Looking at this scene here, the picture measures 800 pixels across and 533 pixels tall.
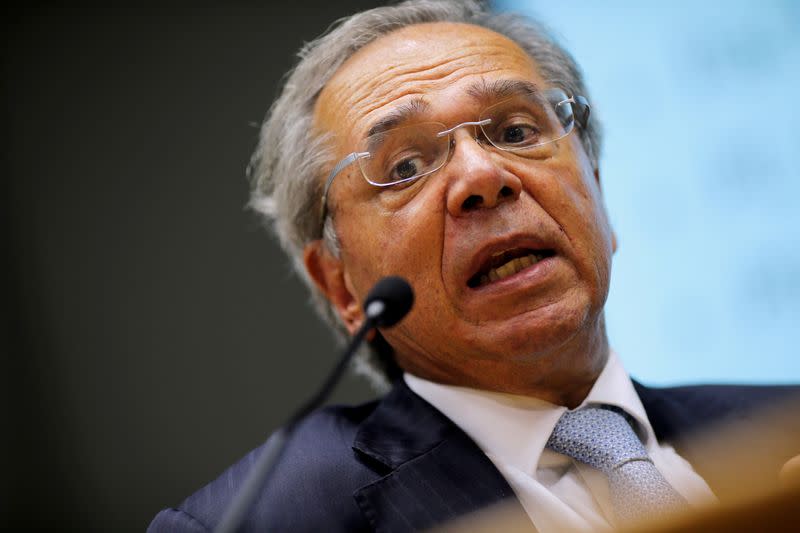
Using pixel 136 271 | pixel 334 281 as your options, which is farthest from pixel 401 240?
pixel 136 271

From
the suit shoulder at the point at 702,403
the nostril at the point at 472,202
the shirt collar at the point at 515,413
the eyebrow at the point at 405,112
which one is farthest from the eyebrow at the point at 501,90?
the suit shoulder at the point at 702,403

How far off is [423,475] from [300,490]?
23 cm

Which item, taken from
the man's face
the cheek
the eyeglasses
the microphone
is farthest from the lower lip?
the microphone

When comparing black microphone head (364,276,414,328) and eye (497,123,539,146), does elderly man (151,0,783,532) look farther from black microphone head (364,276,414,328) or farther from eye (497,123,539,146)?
black microphone head (364,276,414,328)

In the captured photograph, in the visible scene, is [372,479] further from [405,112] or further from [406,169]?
[405,112]

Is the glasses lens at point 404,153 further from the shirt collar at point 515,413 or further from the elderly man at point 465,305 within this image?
the shirt collar at point 515,413

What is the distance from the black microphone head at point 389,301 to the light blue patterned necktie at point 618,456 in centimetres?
59

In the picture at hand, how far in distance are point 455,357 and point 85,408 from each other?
5.96 ft

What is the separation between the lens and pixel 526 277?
4.83 feet

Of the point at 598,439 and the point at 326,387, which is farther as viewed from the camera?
the point at 598,439

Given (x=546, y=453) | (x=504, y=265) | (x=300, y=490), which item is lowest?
(x=546, y=453)

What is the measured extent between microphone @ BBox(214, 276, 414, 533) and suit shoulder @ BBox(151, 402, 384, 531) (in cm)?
36

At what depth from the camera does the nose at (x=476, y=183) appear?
1489 millimetres

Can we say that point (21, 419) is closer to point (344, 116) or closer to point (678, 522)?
point (344, 116)
